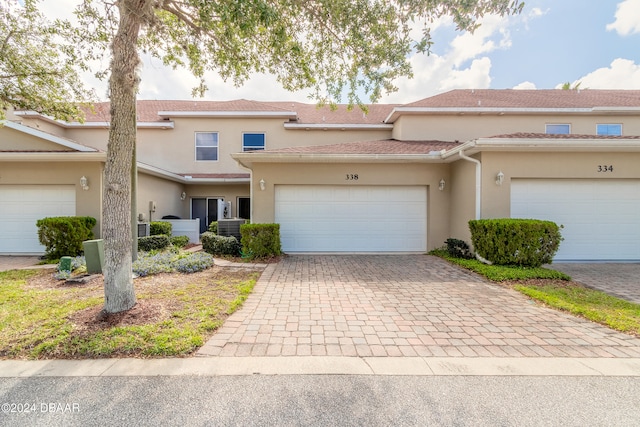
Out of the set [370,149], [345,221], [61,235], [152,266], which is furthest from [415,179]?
[61,235]

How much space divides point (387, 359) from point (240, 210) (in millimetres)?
11853

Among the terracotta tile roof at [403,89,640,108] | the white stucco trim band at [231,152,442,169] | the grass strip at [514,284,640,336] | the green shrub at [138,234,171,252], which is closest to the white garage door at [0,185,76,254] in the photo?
the green shrub at [138,234,171,252]

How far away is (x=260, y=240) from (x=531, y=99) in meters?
13.9

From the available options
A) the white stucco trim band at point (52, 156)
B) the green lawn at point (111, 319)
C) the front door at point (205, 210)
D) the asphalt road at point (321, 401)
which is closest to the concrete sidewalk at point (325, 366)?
the asphalt road at point (321, 401)

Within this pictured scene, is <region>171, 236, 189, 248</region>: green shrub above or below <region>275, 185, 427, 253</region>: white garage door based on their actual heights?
below

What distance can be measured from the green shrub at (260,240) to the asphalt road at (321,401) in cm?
557

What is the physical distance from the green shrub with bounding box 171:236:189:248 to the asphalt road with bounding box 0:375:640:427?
8.01 m

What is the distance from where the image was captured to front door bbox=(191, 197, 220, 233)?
13.8 meters

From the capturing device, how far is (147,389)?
8.34 ft

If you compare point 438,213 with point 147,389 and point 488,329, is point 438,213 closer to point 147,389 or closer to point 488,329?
point 488,329

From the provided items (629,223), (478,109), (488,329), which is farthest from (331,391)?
(478,109)

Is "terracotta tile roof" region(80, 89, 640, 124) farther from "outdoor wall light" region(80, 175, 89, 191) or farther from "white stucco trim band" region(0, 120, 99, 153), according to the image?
"outdoor wall light" region(80, 175, 89, 191)

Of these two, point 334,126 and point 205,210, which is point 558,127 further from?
point 205,210

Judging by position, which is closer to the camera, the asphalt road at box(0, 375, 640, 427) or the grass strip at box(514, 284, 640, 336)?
the asphalt road at box(0, 375, 640, 427)
